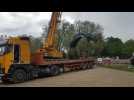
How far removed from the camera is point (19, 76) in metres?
8.12

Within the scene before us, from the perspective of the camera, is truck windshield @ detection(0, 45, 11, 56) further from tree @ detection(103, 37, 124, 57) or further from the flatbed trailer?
tree @ detection(103, 37, 124, 57)

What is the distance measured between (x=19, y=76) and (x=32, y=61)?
2.29 feet

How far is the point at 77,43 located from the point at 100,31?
107cm

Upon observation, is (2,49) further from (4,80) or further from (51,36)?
(51,36)

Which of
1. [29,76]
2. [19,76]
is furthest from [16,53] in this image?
[29,76]

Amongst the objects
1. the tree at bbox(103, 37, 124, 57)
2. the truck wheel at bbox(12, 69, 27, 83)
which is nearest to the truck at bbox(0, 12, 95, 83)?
the truck wheel at bbox(12, 69, 27, 83)

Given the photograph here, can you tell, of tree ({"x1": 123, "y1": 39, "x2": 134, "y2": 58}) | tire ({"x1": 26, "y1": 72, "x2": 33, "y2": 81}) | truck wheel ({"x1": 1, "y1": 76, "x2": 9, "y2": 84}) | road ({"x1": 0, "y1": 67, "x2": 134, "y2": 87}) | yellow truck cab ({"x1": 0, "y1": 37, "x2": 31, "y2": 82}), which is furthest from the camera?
tire ({"x1": 26, "y1": 72, "x2": 33, "y2": 81})

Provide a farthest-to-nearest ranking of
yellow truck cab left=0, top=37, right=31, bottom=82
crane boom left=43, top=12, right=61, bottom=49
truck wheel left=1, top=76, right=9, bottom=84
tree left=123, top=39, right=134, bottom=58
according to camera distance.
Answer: crane boom left=43, top=12, right=61, bottom=49
yellow truck cab left=0, top=37, right=31, bottom=82
truck wheel left=1, top=76, right=9, bottom=84
tree left=123, top=39, right=134, bottom=58

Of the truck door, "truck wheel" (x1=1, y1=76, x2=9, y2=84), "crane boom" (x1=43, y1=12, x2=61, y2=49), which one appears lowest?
"truck wheel" (x1=1, y1=76, x2=9, y2=84)

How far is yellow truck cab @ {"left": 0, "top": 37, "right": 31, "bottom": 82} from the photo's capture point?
800 centimetres

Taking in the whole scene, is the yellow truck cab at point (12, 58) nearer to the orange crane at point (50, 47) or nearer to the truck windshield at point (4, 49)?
the truck windshield at point (4, 49)

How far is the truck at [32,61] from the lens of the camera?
26.4 feet
